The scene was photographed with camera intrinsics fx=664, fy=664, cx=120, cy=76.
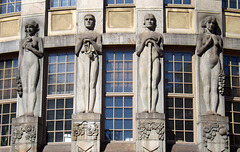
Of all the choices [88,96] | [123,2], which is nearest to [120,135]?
[88,96]

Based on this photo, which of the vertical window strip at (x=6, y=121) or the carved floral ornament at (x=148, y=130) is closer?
the carved floral ornament at (x=148, y=130)

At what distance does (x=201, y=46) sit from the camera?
84.3 feet

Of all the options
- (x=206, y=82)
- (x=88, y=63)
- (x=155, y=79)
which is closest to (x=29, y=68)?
(x=88, y=63)

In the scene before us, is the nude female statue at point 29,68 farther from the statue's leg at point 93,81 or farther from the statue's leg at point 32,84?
the statue's leg at point 93,81

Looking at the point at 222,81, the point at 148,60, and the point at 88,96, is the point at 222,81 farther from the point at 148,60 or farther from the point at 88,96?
the point at 88,96

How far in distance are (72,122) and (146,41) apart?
4.17 metres

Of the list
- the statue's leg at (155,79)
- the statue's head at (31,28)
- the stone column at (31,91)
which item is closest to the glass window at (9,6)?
the stone column at (31,91)

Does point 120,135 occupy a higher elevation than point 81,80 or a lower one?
lower

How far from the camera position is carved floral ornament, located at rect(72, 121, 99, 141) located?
80.3ft

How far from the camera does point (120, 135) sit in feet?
82.6

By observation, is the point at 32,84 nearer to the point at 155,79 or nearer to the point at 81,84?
the point at 81,84

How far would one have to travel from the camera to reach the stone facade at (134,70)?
24.6m

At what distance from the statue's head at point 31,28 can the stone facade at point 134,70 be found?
148 millimetres

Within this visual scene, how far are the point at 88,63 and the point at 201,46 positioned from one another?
4421mm
